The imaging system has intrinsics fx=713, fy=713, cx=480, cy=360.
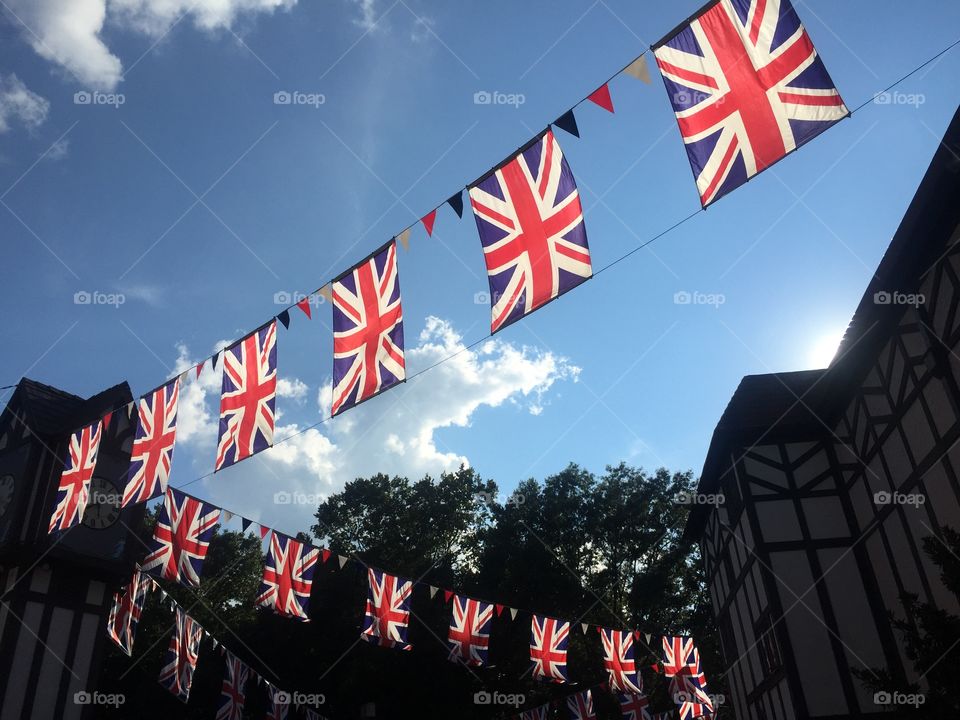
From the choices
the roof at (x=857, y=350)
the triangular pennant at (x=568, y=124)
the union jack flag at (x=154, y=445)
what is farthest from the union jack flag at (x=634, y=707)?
the triangular pennant at (x=568, y=124)

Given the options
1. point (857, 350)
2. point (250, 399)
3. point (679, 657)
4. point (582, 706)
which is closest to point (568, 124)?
point (250, 399)

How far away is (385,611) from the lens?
17.0 m

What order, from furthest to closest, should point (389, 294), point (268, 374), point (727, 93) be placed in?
point (268, 374) < point (389, 294) < point (727, 93)

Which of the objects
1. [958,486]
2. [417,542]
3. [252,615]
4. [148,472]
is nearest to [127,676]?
[252,615]

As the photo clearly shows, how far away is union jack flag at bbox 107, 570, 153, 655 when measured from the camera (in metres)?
16.8

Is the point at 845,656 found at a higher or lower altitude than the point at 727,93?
lower

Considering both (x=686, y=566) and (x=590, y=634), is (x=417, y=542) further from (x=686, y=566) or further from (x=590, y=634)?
(x=686, y=566)

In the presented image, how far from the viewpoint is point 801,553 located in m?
15.0

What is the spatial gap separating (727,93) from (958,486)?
7.49m

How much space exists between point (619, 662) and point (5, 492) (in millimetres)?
16064

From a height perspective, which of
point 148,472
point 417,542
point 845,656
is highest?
point 417,542

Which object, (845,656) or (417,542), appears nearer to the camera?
(845,656)

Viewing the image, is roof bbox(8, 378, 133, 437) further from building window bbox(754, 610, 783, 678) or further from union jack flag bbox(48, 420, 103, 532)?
building window bbox(754, 610, 783, 678)

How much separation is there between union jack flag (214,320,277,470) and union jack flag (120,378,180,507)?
4.05 ft
